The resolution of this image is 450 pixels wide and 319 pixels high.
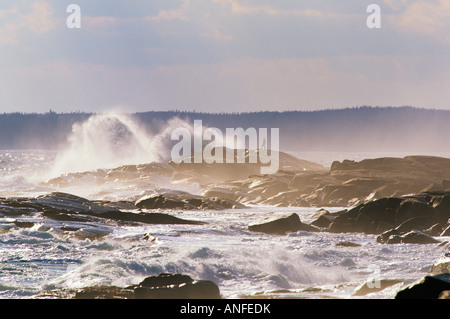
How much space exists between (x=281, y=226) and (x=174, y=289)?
20.4 meters

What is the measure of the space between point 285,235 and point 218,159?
214ft

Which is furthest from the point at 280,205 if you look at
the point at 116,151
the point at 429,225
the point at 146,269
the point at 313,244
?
the point at 116,151

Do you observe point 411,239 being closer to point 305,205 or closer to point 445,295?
point 445,295

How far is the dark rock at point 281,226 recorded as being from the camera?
36.9 m

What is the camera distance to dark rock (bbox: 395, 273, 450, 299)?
14.8 meters

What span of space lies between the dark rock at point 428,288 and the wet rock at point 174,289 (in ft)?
14.6

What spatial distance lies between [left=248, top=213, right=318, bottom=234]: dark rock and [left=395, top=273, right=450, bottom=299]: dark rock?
21630 mm

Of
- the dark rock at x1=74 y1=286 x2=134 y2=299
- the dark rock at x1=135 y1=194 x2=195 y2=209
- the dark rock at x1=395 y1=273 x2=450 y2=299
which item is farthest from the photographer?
the dark rock at x1=135 y1=194 x2=195 y2=209

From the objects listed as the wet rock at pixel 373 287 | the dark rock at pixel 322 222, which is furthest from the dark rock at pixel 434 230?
the wet rock at pixel 373 287

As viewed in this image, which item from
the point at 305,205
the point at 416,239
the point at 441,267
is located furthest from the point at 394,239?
the point at 305,205

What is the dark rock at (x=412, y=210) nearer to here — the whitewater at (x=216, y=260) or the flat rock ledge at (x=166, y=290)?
the whitewater at (x=216, y=260)

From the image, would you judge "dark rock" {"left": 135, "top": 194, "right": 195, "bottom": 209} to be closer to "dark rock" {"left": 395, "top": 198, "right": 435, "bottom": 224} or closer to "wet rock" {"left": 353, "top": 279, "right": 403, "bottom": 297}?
"dark rock" {"left": 395, "top": 198, "right": 435, "bottom": 224}

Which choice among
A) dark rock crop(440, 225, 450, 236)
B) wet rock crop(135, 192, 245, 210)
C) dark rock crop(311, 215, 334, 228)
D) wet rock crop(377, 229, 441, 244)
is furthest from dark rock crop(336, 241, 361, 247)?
wet rock crop(135, 192, 245, 210)
